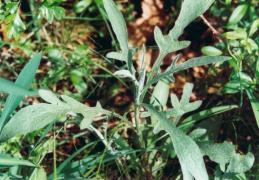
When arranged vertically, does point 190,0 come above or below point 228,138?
above

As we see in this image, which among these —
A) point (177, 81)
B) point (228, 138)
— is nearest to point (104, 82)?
point (177, 81)

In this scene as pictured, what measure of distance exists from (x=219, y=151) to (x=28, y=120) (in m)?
0.76

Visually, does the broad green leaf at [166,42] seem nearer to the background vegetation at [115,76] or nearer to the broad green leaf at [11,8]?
the background vegetation at [115,76]

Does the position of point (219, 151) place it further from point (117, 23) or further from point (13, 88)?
point (13, 88)

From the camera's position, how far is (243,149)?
1.83 m

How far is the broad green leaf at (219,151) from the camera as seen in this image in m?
1.28

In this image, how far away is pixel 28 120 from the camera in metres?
1.16

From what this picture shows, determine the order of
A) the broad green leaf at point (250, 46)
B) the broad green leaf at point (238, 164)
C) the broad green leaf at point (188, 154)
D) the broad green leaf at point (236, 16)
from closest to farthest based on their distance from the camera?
the broad green leaf at point (188, 154) < the broad green leaf at point (238, 164) < the broad green leaf at point (250, 46) < the broad green leaf at point (236, 16)

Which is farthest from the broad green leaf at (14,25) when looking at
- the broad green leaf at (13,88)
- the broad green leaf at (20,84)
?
the broad green leaf at (13,88)

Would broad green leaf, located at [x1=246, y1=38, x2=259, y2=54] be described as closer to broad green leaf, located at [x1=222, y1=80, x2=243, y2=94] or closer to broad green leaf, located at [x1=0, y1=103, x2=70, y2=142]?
broad green leaf, located at [x1=222, y1=80, x2=243, y2=94]

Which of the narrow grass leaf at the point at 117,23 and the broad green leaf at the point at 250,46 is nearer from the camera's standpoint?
the narrow grass leaf at the point at 117,23

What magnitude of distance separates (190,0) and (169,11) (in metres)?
1.08

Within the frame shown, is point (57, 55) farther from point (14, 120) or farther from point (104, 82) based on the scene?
point (14, 120)

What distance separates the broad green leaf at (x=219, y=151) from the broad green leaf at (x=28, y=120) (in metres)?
0.62
